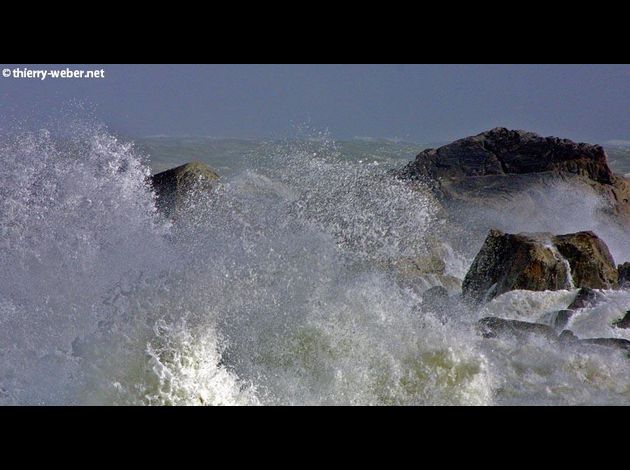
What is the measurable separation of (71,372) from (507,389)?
12.3 feet

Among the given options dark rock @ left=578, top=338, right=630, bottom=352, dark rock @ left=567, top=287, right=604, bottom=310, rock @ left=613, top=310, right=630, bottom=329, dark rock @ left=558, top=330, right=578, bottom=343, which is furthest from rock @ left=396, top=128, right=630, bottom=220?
dark rock @ left=578, top=338, right=630, bottom=352

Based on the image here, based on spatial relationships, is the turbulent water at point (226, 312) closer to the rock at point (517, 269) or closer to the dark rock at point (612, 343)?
the dark rock at point (612, 343)

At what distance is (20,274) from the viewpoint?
7.46 meters

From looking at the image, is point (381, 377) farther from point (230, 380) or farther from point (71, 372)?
point (71, 372)

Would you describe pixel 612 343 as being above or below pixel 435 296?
below

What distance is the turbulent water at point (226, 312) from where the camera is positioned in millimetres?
5109

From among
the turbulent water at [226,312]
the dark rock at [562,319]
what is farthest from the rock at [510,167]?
the dark rock at [562,319]

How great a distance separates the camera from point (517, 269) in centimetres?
840

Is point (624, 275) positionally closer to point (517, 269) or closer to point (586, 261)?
point (586, 261)

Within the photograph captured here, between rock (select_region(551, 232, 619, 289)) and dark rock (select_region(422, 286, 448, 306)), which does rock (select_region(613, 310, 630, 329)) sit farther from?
dark rock (select_region(422, 286, 448, 306))

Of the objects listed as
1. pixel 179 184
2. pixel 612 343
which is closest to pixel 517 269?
pixel 612 343

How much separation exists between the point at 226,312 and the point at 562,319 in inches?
165

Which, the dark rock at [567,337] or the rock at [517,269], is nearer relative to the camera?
the dark rock at [567,337]
